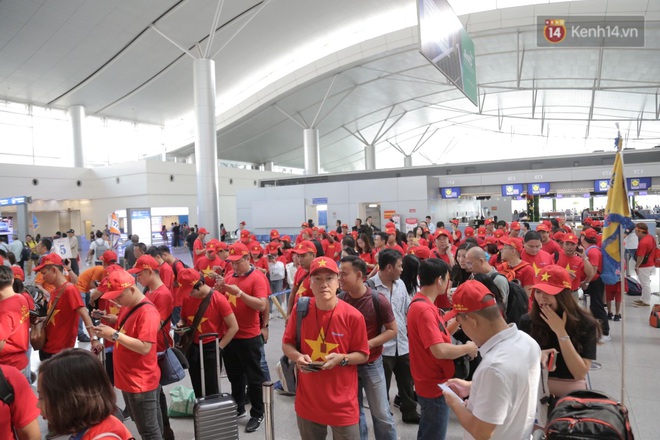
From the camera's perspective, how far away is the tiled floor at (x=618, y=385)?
4.05m

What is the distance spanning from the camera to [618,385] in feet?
16.2

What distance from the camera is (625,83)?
2811 cm

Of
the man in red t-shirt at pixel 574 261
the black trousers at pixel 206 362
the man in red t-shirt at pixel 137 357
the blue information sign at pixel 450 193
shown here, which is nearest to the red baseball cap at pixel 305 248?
the black trousers at pixel 206 362

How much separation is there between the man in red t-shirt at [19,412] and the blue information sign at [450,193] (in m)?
20.9

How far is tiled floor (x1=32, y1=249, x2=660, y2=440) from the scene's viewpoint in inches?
160

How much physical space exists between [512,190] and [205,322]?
19.3 m

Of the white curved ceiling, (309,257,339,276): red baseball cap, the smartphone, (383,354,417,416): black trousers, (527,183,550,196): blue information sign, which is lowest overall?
(383,354,417,416): black trousers

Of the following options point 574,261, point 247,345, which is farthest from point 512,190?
point 247,345

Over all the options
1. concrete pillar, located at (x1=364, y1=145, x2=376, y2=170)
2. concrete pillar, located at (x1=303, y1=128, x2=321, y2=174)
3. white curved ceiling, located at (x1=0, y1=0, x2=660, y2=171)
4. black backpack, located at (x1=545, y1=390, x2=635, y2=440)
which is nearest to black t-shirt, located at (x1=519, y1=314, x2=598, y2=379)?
black backpack, located at (x1=545, y1=390, x2=635, y2=440)

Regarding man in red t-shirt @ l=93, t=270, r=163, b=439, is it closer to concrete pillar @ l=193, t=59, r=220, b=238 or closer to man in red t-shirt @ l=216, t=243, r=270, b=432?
man in red t-shirt @ l=216, t=243, r=270, b=432

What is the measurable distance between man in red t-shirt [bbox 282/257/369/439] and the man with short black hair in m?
0.83

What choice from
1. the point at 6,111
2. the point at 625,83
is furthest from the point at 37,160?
the point at 625,83

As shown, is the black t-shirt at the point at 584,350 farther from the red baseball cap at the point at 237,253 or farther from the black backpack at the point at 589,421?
the red baseball cap at the point at 237,253

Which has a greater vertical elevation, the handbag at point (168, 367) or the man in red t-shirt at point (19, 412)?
the man in red t-shirt at point (19, 412)
